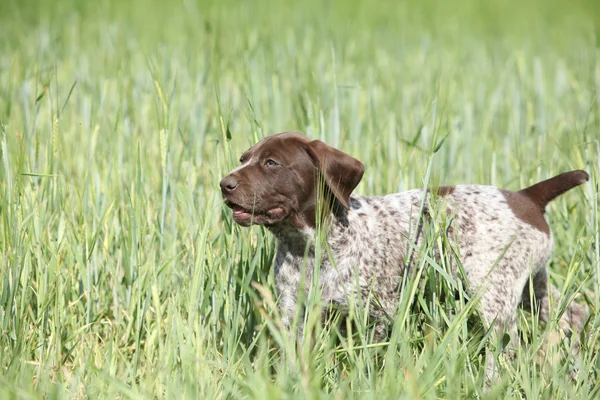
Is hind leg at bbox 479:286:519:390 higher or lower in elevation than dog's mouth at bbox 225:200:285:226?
lower

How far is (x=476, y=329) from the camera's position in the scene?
12.6ft

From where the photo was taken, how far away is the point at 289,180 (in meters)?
3.53

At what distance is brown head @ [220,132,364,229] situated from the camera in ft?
11.2

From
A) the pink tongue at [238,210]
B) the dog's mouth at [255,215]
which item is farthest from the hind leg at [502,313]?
the pink tongue at [238,210]

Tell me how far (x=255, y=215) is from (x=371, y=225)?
0.67m

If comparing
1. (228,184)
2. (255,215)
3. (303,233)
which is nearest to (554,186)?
(303,233)

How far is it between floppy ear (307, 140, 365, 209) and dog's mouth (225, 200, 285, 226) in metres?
0.26

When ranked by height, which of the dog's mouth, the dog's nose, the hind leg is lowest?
the hind leg

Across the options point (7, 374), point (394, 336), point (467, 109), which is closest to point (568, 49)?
point (467, 109)

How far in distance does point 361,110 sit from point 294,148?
7.73 ft

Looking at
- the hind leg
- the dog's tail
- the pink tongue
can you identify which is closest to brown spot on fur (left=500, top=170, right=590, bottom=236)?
the dog's tail

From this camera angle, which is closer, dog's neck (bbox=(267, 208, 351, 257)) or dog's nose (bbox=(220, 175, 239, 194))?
dog's nose (bbox=(220, 175, 239, 194))

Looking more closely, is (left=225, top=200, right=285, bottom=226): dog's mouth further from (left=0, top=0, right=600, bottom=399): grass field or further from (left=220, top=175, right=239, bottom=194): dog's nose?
(left=0, top=0, right=600, bottom=399): grass field

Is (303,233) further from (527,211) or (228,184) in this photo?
(527,211)
